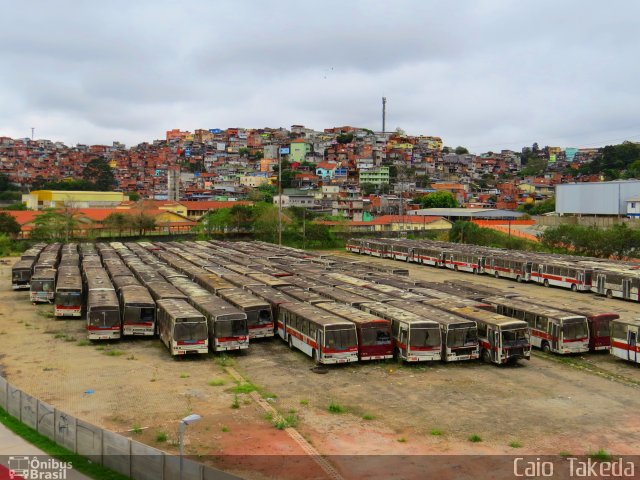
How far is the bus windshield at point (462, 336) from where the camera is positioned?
84.2ft

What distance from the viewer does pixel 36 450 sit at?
16188 mm

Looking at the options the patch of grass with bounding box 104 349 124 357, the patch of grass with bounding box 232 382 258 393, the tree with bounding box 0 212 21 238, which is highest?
the tree with bounding box 0 212 21 238

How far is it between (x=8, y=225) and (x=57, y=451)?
73.8 meters

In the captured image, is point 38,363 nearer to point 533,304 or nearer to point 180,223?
point 533,304

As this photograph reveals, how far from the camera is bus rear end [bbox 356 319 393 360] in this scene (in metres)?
25.6

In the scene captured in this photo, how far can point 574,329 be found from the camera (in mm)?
27656

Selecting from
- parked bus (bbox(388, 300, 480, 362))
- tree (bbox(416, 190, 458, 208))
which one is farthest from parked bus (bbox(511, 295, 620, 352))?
tree (bbox(416, 190, 458, 208))

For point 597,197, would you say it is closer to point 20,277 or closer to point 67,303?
point 20,277

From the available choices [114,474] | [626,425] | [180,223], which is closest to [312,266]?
[626,425]

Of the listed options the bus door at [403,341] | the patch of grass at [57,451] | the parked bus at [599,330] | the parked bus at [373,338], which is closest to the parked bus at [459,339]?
the bus door at [403,341]

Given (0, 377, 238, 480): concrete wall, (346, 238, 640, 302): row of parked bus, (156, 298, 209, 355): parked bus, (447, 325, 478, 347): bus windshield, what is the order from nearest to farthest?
(0, 377, 238, 480): concrete wall, (447, 325, 478, 347): bus windshield, (156, 298, 209, 355): parked bus, (346, 238, 640, 302): row of parked bus

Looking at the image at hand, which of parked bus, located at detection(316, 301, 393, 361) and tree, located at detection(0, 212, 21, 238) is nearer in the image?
parked bus, located at detection(316, 301, 393, 361)

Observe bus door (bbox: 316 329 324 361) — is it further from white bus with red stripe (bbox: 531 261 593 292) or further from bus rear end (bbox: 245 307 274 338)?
white bus with red stripe (bbox: 531 261 593 292)

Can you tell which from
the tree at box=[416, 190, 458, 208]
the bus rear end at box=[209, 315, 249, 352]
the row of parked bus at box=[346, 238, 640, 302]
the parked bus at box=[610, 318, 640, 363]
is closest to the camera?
the parked bus at box=[610, 318, 640, 363]
